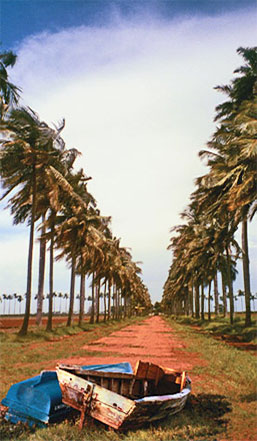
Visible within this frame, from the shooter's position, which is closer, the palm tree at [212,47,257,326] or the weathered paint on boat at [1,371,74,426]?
the weathered paint on boat at [1,371,74,426]

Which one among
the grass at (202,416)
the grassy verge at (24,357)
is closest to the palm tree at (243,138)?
the grass at (202,416)

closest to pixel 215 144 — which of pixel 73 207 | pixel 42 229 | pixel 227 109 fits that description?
pixel 227 109

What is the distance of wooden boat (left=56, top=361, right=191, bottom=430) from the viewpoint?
6.35 m

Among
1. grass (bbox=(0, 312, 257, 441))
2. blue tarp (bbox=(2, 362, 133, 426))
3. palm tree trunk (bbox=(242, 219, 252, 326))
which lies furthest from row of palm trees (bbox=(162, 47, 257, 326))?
blue tarp (bbox=(2, 362, 133, 426))

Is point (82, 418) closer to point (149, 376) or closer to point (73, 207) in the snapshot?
point (149, 376)

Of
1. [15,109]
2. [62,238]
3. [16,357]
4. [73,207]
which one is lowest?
[16,357]

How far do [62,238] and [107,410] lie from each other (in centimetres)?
2743

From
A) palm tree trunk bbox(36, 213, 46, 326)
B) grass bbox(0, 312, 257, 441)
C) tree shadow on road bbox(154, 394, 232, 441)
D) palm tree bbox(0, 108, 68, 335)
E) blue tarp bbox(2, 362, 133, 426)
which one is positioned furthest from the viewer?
palm tree trunk bbox(36, 213, 46, 326)

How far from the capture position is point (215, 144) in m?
28.0

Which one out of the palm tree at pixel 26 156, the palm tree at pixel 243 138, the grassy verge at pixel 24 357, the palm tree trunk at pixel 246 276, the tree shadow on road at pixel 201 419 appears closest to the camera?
the tree shadow on road at pixel 201 419

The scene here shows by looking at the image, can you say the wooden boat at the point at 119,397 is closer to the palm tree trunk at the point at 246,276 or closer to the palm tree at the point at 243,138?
the palm tree at the point at 243,138

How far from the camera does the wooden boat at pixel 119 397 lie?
6.35 meters

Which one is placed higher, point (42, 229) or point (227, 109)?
point (227, 109)

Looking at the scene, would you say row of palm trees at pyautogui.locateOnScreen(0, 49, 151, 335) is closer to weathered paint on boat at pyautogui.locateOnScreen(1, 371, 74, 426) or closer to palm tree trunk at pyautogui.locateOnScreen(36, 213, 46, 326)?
palm tree trunk at pyautogui.locateOnScreen(36, 213, 46, 326)
